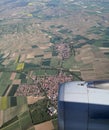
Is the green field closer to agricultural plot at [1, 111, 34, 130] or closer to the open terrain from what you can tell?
the open terrain

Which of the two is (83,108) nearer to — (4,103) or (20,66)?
(4,103)

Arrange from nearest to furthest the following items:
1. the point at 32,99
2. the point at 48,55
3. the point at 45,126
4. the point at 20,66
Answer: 1. the point at 45,126
2. the point at 32,99
3. the point at 20,66
4. the point at 48,55

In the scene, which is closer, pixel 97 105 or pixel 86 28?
pixel 97 105

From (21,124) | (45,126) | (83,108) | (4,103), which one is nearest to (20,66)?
(4,103)

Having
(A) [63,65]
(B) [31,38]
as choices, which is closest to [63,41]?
(B) [31,38]

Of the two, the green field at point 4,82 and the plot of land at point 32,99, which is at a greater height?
the plot of land at point 32,99

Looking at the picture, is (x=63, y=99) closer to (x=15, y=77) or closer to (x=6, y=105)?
(x=6, y=105)

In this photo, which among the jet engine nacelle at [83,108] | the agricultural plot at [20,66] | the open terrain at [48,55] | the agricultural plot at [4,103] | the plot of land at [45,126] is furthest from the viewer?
the agricultural plot at [20,66]

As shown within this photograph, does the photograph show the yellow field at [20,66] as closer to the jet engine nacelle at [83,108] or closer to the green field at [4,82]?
the green field at [4,82]

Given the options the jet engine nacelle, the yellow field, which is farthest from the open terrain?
the jet engine nacelle

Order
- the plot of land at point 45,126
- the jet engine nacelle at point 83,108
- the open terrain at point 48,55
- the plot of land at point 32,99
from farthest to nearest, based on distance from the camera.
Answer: the open terrain at point 48,55, the plot of land at point 32,99, the plot of land at point 45,126, the jet engine nacelle at point 83,108

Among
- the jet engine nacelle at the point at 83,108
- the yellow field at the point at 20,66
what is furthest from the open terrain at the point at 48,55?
the jet engine nacelle at the point at 83,108
